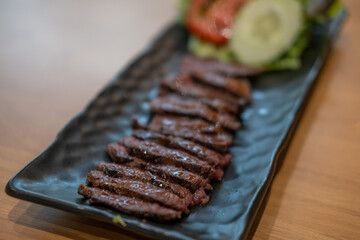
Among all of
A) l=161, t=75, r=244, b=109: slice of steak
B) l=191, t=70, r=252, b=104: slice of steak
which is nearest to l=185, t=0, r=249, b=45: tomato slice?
l=191, t=70, r=252, b=104: slice of steak

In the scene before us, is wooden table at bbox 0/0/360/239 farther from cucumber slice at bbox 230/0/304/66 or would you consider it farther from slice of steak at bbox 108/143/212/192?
cucumber slice at bbox 230/0/304/66

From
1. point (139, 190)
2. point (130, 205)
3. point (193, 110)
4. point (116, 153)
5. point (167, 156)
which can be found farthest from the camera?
point (193, 110)

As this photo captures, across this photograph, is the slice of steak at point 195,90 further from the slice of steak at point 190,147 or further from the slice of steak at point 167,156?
the slice of steak at point 167,156

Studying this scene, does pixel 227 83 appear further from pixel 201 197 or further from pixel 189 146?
pixel 201 197

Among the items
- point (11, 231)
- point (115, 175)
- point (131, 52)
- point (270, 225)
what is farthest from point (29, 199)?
point (131, 52)

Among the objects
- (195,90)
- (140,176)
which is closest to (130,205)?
(140,176)

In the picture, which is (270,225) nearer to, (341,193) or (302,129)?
(341,193)

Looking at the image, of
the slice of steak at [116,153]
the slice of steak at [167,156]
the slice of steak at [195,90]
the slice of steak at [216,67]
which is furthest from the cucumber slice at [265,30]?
the slice of steak at [116,153]
